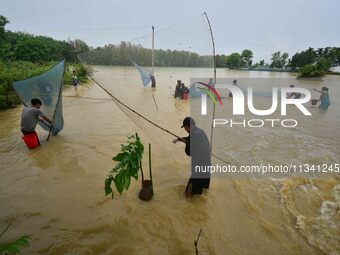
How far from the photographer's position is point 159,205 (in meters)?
3.75

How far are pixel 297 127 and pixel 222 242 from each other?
741cm

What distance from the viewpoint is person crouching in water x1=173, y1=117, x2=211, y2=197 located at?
355 centimetres

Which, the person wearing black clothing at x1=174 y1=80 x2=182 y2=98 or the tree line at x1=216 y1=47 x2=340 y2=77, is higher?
the tree line at x1=216 y1=47 x2=340 y2=77

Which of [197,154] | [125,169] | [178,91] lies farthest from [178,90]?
[125,169]

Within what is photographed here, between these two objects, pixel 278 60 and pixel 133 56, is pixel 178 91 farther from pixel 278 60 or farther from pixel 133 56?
pixel 278 60

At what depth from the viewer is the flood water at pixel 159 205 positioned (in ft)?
10.0

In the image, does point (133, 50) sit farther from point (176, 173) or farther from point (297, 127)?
point (297, 127)

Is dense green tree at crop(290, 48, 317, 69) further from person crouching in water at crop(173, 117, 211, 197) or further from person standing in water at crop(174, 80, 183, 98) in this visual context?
person crouching in water at crop(173, 117, 211, 197)

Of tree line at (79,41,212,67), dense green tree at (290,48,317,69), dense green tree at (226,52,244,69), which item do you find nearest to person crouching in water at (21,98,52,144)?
tree line at (79,41,212,67)

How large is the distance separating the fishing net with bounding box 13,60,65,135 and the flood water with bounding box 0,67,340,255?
0.90m

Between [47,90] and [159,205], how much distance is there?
4.46m

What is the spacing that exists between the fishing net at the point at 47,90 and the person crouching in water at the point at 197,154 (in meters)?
3.91

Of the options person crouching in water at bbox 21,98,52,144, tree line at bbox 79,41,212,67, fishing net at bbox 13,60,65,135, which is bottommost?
person crouching in water at bbox 21,98,52,144

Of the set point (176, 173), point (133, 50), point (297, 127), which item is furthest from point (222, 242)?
point (297, 127)
